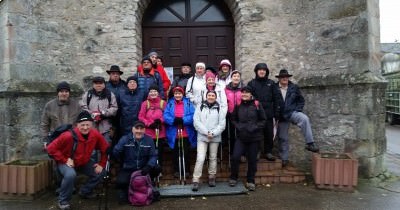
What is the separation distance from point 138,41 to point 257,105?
315 cm

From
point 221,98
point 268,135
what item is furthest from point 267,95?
point 221,98

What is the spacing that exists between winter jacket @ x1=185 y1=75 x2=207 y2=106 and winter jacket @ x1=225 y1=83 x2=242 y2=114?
15.7 inches

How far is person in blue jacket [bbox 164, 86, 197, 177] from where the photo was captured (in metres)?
5.61

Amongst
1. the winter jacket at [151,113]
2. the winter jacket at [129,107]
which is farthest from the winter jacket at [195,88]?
the winter jacket at [129,107]

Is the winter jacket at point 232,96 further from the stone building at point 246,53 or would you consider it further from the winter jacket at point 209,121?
the stone building at point 246,53

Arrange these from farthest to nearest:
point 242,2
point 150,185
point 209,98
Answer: point 242,2 < point 209,98 < point 150,185

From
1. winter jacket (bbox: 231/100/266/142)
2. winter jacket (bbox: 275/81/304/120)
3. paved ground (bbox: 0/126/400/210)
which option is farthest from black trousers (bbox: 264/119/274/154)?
paved ground (bbox: 0/126/400/210)

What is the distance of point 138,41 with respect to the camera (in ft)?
24.4

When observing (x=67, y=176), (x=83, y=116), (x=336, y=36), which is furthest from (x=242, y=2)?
(x=67, y=176)

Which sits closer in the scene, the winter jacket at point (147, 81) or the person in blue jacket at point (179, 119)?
the person in blue jacket at point (179, 119)

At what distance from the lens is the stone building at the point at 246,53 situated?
6.32 meters

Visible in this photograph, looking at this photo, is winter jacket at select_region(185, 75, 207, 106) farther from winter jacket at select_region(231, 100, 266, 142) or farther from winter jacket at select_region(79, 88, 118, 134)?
winter jacket at select_region(79, 88, 118, 134)

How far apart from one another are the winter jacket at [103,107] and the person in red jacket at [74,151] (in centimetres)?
71

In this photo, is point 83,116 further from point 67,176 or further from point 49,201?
point 49,201
